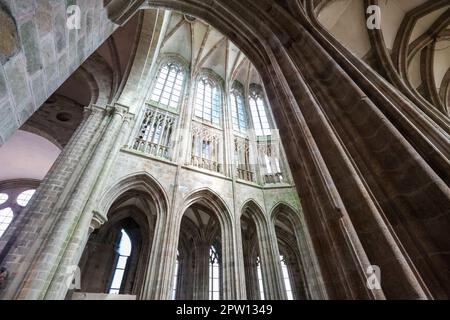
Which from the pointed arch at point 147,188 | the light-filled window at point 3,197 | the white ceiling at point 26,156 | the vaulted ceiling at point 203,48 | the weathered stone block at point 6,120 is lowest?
the weathered stone block at point 6,120

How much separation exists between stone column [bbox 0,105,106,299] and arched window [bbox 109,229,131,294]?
5.99 meters

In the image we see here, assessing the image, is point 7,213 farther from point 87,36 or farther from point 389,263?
point 389,263

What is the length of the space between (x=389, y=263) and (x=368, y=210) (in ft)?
1.24

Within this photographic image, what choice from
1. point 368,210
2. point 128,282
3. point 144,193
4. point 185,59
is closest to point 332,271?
point 368,210

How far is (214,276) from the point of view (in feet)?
32.6

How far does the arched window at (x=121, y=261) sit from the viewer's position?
927cm

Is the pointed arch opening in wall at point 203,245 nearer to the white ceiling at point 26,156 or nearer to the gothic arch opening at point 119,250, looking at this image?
the gothic arch opening at point 119,250

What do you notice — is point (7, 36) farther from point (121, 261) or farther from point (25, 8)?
point (121, 261)

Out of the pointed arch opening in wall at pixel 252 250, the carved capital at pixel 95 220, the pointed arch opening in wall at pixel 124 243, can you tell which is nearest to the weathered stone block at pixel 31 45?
the carved capital at pixel 95 220

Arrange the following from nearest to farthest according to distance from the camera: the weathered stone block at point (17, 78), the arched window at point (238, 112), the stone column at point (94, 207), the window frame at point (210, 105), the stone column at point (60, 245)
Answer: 1. the weathered stone block at point (17, 78)
2. the stone column at point (60, 245)
3. the stone column at point (94, 207)
4. the window frame at point (210, 105)
5. the arched window at point (238, 112)

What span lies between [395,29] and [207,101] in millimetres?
8429

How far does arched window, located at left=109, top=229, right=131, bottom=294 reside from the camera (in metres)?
9.27

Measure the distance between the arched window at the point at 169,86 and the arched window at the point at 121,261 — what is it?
22.9 ft
